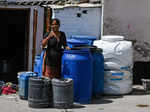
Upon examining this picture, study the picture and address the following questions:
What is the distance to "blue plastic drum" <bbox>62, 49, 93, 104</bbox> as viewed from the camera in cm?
724

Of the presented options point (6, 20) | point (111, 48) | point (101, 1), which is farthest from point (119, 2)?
point (6, 20)

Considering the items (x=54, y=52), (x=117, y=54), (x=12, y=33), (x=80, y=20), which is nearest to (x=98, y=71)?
(x=117, y=54)

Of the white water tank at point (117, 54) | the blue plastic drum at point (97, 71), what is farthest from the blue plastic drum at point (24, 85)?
the white water tank at point (117, 54)

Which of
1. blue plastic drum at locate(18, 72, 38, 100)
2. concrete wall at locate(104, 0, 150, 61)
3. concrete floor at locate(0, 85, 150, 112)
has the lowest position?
concrete floor at locate(0, 85, 150, 112)

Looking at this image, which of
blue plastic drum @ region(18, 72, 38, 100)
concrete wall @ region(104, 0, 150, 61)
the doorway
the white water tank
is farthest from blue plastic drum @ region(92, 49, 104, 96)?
the doorway

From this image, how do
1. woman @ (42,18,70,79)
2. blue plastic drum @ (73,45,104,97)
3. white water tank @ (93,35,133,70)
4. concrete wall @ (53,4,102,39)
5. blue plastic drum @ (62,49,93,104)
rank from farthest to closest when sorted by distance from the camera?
concrete wall @ (53,4,102,39), white water tank @ (93,35,133,70), blue plastic drum @ (73,45,104,97), woman @ (42,18,70,79), blue plastic drum @ (62,49,93,104)

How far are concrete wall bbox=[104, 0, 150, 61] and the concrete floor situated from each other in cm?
185

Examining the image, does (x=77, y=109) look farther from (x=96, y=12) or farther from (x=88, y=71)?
(x=96, y=12)

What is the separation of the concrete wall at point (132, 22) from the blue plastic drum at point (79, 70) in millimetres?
2650

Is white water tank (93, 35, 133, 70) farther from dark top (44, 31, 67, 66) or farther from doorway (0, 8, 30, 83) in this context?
doorway (0, 8, 30, 83)

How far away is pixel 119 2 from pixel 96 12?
722 mm

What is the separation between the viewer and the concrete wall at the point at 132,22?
9719mm

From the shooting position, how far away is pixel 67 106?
696 cm

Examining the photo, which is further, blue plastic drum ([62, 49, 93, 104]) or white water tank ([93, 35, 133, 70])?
white water tank ([93, 35, 133, 70])
